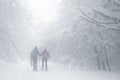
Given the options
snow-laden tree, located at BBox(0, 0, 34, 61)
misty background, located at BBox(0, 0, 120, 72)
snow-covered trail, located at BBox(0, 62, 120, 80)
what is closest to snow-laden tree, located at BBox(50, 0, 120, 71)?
misty background, located at BBox(0, 0, 120, 72)

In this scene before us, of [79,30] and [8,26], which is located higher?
[8,26]

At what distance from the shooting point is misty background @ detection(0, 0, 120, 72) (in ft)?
49.4

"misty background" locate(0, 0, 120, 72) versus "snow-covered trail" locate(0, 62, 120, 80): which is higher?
"misty background" locate(0, 0, 120, 72)

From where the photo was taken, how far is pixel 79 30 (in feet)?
68.9

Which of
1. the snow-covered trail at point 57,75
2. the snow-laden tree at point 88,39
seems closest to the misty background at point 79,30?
the snow-laden tree at point 88,39

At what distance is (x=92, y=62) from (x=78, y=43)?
285cm

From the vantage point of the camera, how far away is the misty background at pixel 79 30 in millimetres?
15053

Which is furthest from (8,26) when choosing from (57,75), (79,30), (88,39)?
(57,75)

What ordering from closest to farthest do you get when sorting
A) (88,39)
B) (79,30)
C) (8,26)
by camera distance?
(79,30)
(88,39)
(8,26)

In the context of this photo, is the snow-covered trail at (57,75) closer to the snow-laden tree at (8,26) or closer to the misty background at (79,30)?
the misty background at (79,30)

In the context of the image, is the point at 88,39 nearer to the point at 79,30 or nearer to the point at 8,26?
the point at 79,30

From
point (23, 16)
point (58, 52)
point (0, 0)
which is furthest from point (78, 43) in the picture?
point (23, 16)

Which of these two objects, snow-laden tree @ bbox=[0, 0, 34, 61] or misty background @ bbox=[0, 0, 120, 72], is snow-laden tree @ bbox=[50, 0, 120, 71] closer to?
misty background @ bbox=[0, 0, 120, 72]

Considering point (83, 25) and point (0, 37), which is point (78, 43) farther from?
point (0, 37)
